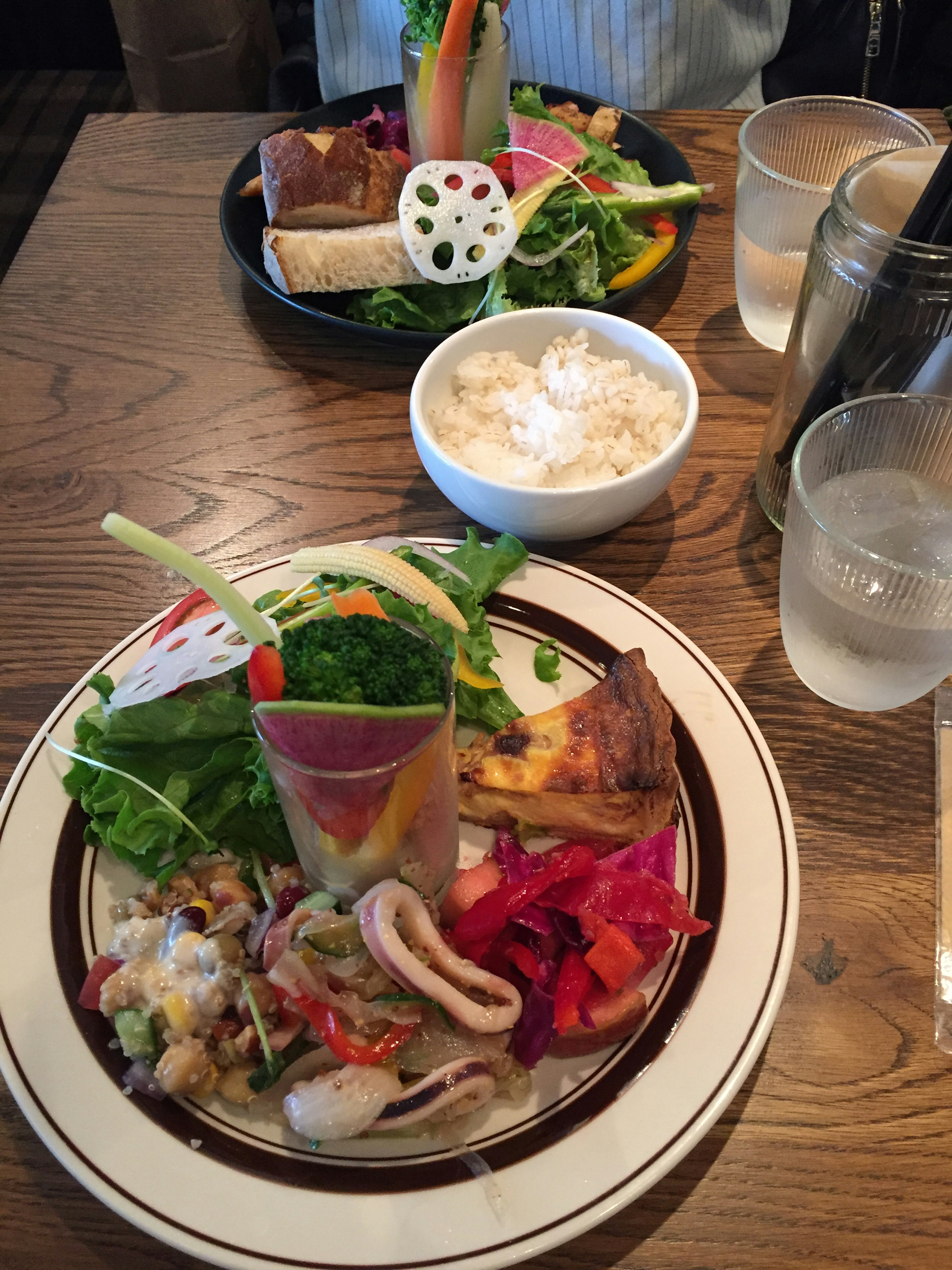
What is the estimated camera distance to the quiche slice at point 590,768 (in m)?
1.11

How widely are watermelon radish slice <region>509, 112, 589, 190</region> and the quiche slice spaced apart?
1.27 meters

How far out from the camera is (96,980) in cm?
98

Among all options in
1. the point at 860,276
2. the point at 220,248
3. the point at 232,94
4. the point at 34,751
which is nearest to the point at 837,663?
the point at 860,276

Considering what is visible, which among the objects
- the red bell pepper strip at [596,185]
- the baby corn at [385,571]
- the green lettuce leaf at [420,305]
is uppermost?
the red bell pepper strip at [596,185]

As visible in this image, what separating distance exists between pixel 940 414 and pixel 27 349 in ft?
5.84

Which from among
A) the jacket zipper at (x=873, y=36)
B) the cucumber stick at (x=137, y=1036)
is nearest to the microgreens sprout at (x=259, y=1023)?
the cucumber stick at (x=137, y=1036)

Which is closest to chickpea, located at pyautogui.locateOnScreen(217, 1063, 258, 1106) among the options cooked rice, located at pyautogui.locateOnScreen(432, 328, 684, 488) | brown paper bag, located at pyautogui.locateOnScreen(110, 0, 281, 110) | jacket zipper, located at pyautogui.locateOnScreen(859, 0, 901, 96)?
cooked rice, located at pyautogui.locateOnScreen(432, 328, 684, 488)

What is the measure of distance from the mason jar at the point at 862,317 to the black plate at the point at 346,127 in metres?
0.53

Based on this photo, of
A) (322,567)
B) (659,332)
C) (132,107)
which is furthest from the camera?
(132,107)

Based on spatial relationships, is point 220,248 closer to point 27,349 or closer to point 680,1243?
point 27,349

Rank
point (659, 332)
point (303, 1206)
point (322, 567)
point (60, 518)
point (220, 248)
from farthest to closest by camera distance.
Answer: point (220, 248) → point (659, 332) → point (60, 518) → point (322, 567) → point (303, 1206)

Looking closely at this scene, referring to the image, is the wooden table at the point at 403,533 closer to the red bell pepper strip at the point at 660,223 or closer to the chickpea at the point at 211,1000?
the red bell pepper strip at the point at 660,223

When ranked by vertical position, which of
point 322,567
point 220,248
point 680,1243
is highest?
point 220,248

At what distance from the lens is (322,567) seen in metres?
1.28
